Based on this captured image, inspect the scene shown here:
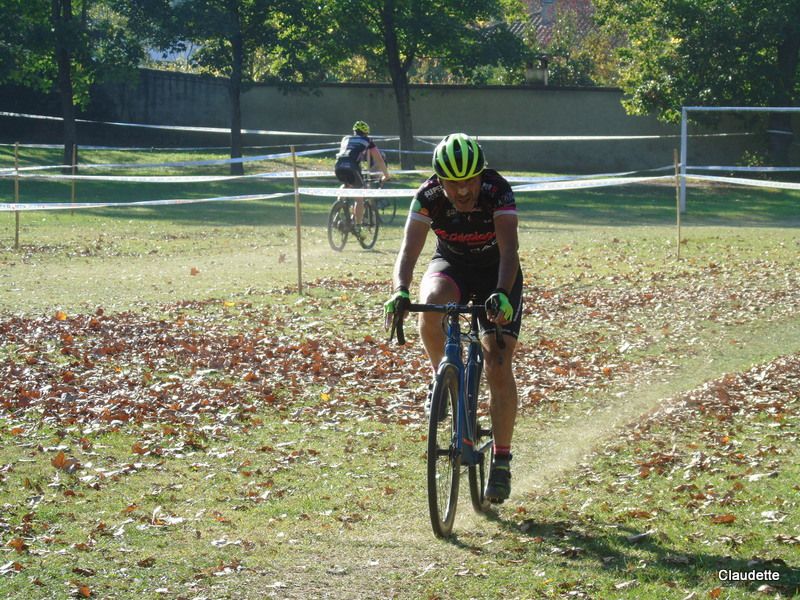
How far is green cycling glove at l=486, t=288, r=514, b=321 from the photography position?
5.50m

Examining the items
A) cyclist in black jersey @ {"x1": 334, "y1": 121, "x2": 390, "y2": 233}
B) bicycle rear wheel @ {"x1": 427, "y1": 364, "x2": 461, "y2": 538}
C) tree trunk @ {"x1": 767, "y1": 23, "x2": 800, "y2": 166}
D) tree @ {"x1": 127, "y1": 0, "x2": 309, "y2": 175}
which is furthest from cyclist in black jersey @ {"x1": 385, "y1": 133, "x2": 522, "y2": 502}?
tree trunk @ {"x1": 767, "y1": 23, "x2": 800, "y2": 166}

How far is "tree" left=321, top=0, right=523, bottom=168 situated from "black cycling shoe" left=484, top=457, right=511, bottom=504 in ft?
101

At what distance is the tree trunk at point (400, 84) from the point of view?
36.5m

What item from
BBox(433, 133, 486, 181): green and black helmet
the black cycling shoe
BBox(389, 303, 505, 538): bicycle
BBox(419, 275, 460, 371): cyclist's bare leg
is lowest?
the black cycling shoe

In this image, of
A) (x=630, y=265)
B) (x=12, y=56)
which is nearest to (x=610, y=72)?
(x=12, y=56)

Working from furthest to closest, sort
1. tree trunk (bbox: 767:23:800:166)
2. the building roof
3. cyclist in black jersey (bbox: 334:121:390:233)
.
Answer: the building roof
tree trunk (bbox: 767:23:800:166)
cyclist in black jersey (bbox: 334:121:390:233)

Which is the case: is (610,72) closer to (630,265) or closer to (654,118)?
(654,118)

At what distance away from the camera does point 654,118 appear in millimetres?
39000

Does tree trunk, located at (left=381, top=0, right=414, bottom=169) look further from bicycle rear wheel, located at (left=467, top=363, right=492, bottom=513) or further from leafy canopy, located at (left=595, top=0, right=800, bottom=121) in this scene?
bicycle rear wheel, located at (left=467, top=363, right=492, bottom=513)

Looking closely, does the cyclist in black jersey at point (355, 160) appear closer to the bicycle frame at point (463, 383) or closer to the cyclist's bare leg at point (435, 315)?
the cyclist's bare leg at point (435, 315)

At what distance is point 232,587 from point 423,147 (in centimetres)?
3488

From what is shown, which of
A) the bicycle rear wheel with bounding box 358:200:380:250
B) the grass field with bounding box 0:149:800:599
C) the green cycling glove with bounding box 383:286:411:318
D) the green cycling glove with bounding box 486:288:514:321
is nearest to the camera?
the grass field with bounding box 0:149:800:599

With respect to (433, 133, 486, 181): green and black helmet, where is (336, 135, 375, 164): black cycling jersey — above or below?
above

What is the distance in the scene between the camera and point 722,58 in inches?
1304
